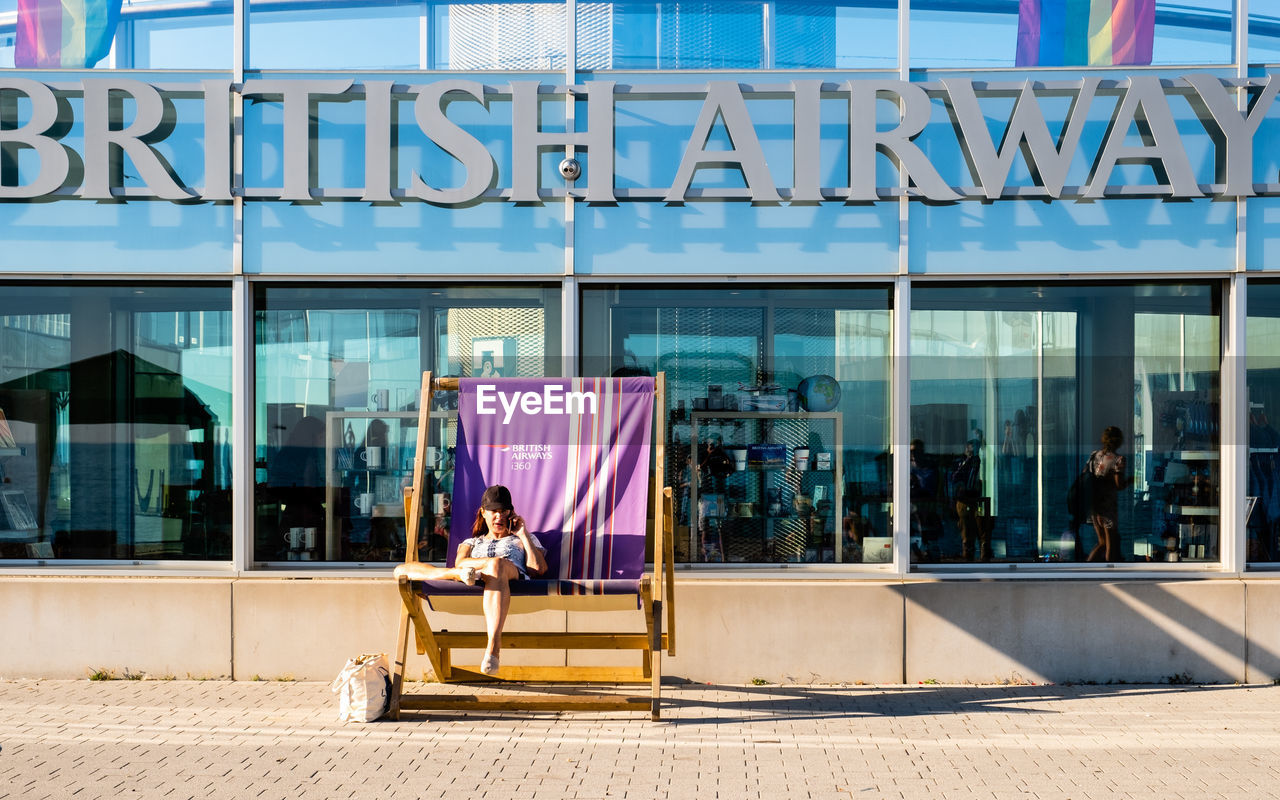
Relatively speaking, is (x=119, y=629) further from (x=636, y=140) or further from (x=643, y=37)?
(x=643, y=37)

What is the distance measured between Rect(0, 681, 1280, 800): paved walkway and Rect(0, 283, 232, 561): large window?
103cm

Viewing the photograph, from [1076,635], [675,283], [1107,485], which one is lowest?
[1076,635]

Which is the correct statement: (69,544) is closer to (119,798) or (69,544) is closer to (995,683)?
(119,798)

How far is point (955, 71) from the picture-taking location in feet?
24.8

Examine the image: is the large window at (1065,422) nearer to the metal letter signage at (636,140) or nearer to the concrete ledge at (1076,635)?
the concrete ledge at (1076,635)

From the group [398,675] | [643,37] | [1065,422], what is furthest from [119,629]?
[1065,422]

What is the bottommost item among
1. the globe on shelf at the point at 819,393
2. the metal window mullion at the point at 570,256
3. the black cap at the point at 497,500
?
the black cap at the point at 497,500

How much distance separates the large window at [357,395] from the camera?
302 inches

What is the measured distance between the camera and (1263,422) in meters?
7.66

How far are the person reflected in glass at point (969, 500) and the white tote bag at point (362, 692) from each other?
382 centimetres

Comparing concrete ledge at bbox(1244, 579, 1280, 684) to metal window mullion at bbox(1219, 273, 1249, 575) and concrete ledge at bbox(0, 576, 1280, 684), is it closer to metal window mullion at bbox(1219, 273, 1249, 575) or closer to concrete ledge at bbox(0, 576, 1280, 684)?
concrete ledge at bbox(0, 576, 1280, 684)

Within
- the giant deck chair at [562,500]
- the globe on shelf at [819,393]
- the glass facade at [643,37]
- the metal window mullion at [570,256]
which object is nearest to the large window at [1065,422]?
the globe on shelf at [819,393]

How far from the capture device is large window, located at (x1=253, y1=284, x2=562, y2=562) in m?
7.68

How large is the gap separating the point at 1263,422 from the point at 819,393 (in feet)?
9.57
